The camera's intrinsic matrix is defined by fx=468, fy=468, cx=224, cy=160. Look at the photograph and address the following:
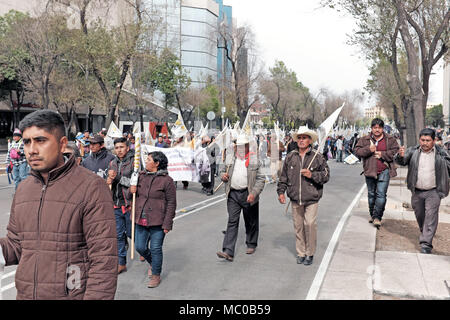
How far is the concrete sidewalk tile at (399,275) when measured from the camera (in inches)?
200

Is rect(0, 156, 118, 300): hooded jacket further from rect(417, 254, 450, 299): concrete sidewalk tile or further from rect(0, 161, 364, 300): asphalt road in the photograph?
rect(417, 254, 450, 299): concrete sidewalk tile

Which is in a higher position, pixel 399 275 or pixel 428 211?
pixel 428 211

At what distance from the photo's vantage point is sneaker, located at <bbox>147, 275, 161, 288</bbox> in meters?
5.39

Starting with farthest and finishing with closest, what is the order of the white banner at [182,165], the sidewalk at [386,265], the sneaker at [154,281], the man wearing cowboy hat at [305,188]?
the white banner at [182,165]
the man wearing cowboy hat at [305,188]
the sneaker at [154,281]
the sidewalk at [386,265]

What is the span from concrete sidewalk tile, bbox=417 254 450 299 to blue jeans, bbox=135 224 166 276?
9.81 feet

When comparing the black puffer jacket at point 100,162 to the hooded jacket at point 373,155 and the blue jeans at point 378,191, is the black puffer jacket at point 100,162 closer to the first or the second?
the hooded jacket at point 373,155

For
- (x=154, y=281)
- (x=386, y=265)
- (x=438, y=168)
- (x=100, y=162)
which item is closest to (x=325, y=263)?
(x=386, y=265)

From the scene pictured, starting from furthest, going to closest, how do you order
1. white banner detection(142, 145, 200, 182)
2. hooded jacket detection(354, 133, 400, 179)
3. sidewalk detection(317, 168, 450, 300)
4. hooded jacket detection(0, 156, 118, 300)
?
white banner detection(142, 145, 200, 182)
hooded jacket detection(354, 133, 400, 179)
sidewalk detection(317, 168, 450, 300)
hooded jacket detection(0, 156, 118, 300)

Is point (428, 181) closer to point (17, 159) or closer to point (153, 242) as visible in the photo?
point (153, 242)

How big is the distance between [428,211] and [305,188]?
1.86 m

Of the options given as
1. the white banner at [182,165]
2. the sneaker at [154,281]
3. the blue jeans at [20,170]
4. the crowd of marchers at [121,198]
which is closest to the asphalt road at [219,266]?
the sneaker at [154,281]

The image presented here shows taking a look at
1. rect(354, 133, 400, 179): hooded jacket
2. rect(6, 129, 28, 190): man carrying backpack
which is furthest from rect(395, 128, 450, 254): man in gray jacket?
rect(6, 129, 28, 190): man carrying backpack

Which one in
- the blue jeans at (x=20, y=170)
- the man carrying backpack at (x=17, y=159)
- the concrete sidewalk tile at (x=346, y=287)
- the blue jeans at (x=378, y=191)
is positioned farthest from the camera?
the blue jeans at (x=20, y=170)

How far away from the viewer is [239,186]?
668 centimetres
